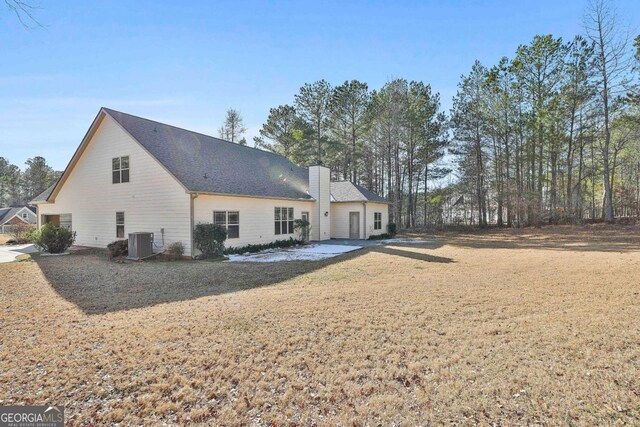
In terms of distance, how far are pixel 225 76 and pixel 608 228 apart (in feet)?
83.4

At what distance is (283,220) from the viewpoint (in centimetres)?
1677

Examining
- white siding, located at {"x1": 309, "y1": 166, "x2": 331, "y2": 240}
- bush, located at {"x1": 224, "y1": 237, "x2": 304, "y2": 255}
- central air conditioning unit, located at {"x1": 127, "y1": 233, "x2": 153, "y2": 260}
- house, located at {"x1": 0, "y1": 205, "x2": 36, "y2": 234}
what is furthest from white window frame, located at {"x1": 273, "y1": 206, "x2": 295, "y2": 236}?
house, located at {"x1": 0, "y1": 205, "x2": 36, "y2": 234}

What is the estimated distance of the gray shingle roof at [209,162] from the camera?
13.1 metres

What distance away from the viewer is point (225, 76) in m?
14.4

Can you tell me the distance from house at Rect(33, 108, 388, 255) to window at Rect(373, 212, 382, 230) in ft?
14.7

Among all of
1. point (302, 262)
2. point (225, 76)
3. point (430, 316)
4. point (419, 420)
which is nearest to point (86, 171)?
point (225, 76)

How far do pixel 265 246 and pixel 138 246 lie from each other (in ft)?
17.5

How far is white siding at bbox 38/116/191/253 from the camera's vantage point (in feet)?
41.3

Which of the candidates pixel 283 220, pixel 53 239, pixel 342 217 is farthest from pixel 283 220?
pixel 53 239

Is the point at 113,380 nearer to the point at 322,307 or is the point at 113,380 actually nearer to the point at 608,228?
the point at 322,307

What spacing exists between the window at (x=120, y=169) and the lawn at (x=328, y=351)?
742 cm

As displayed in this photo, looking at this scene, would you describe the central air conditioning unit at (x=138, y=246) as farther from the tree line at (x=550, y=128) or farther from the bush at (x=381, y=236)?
the tree line at (x=550, y=128)

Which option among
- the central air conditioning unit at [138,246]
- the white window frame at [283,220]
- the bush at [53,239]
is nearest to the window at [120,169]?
the bush at [53,239]

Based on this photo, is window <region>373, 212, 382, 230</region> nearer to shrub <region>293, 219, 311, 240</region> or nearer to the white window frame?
shrub <region>293, 219, 311, 240</region>
